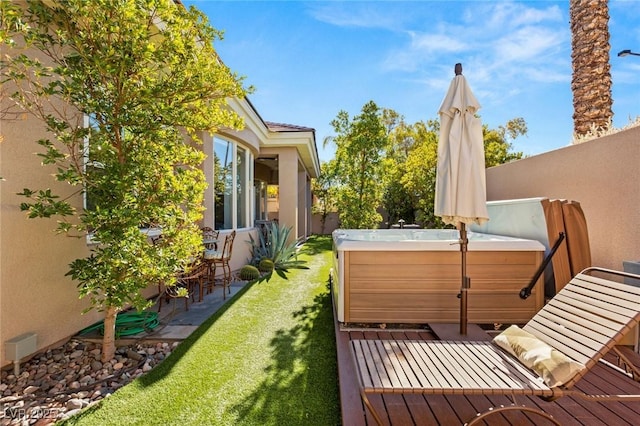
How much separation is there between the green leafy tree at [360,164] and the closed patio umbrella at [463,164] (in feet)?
19.1

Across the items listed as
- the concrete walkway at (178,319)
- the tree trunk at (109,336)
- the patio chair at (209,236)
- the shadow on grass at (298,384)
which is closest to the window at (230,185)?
the patio chair at (209,236)

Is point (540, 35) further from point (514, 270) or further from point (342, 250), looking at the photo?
point (342, 250)

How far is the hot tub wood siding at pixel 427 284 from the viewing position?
4039mm

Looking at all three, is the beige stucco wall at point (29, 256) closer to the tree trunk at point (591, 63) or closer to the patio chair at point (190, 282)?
the patio chair at point (190, 282)

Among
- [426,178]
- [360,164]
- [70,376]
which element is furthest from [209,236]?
[426,178]

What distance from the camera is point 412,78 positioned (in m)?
12.2

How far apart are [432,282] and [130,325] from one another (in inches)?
157

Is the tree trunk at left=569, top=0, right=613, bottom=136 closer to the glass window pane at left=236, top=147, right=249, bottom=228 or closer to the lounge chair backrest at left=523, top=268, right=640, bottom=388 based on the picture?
the lounge chair backrest at left=523, top=268, right=640, bottom=388

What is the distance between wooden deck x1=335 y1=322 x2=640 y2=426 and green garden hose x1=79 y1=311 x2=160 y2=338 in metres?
2.88

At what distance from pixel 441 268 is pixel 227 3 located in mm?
7262

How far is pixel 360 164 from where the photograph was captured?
383 inches

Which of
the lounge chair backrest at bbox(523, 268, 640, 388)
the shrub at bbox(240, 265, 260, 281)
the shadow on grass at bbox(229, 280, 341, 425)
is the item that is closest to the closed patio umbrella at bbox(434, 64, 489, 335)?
the lounge chair backrest at bbox(523, 268, 640, 388)

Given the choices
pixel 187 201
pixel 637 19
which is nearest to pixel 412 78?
pixel 637 19

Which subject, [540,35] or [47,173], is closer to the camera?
[47,173]
